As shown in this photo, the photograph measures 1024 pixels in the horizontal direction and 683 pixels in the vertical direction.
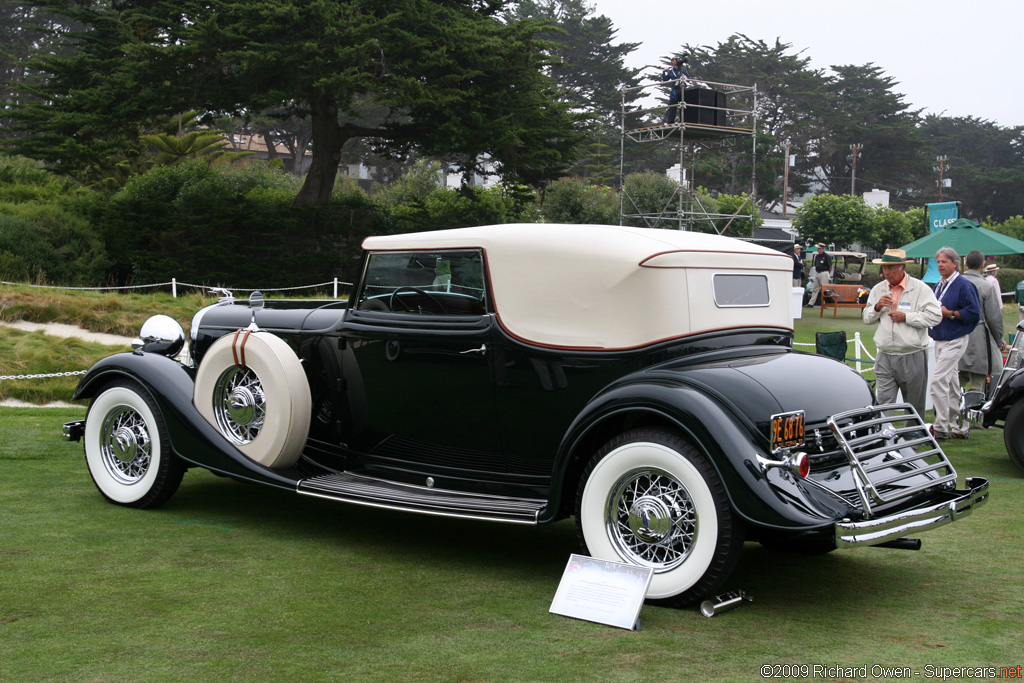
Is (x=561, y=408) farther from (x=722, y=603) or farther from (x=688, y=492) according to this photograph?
(x=722, y=603)

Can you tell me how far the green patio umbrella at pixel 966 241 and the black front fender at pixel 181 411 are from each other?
9.52 m

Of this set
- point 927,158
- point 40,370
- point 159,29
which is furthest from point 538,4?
point 40,370

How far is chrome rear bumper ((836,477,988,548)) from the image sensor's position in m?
3.69

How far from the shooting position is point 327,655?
334 centimetres

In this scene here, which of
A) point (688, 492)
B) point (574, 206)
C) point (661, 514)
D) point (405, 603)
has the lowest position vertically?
point (405, 603)

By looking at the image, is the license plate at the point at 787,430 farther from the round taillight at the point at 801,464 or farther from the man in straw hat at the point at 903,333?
the man in straw hat at the point at 903,333

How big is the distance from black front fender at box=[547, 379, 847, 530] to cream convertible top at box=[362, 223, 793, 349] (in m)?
0.41

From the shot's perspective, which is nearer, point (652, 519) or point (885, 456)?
point (652, 519)

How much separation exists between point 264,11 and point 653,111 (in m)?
38.4

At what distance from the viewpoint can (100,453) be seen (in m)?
5.93

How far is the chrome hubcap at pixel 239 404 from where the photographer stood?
550cm

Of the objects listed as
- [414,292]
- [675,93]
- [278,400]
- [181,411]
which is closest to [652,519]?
[414,292]

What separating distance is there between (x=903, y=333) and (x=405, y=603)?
16.9 ft

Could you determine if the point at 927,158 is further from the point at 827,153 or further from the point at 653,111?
the point at 653,111
